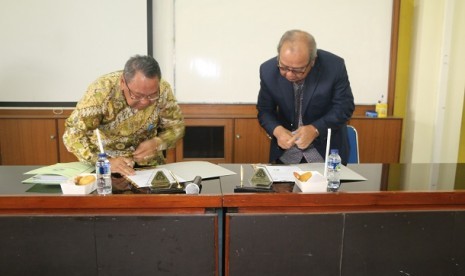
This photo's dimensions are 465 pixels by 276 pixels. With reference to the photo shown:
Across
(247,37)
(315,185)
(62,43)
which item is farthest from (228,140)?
(315,185)

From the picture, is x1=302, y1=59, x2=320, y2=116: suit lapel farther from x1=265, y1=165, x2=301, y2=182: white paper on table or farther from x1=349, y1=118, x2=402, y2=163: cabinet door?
x1=349, y1=118, x2=402, y2=163: cabinet door

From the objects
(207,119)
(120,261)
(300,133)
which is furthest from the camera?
(207,119)

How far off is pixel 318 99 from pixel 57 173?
1327 millimetres

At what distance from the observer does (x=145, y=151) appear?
1.71 meters

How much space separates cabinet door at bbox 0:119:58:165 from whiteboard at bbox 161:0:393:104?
1.20 meters

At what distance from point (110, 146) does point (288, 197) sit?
1015 mm

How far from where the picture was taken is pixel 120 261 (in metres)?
1.20

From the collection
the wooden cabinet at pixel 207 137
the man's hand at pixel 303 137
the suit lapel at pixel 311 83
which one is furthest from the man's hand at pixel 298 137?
the wooden cabinet at pixel 207 137

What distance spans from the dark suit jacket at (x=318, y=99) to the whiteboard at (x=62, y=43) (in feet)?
5.68

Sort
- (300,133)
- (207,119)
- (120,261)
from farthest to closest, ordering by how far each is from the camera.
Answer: (207,119), (300,133), (120,261)

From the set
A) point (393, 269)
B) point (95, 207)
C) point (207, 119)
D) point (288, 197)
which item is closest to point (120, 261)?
point (95, 207)

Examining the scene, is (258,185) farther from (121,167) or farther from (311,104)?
(311,104)

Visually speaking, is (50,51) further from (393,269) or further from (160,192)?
(393,269)

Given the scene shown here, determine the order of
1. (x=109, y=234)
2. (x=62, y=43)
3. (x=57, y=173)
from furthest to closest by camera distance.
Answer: (x=62, y=43) → (x=57, y=173) → (x=109, y=234)
